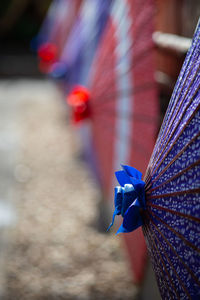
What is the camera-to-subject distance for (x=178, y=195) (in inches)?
35.0

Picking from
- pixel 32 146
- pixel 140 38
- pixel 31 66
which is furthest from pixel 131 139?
pixel 31 66

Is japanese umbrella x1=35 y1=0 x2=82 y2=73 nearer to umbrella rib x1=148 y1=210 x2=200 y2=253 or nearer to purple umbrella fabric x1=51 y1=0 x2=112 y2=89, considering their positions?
purple umbrella fabric x1=51 y1=0 x2=112 y2=89

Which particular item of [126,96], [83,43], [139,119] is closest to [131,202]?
[139,119]

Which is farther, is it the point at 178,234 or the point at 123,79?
the point at 123,79

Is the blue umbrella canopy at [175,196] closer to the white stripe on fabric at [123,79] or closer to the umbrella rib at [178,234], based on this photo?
the umbrella rib at [178,234]

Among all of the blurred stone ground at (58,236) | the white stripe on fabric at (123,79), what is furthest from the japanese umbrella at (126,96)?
the blurred stone ground at (58,236)

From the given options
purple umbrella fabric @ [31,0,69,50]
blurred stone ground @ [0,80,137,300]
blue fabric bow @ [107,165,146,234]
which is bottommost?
blurred stone ground @ [0,80,137,300]

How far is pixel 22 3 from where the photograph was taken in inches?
443

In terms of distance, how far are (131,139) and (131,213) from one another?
87 centimetres

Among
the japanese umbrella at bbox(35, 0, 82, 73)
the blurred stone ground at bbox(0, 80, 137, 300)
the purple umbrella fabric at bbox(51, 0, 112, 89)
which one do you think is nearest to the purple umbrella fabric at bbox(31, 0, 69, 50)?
the japanese umbrella at bbox(35, 0, 82, 73)

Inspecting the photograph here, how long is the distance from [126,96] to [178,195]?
990mm

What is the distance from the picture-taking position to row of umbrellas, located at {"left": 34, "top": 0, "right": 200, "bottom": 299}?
88cm

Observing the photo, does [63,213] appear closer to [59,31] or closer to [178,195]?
[59,31]

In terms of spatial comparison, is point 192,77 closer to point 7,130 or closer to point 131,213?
point 131,213
